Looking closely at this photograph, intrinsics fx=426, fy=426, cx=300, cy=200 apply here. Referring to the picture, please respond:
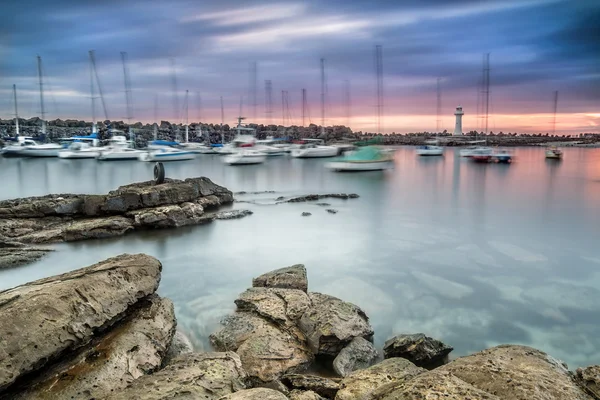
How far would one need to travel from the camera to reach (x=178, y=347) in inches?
225

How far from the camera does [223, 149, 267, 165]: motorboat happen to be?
44.8m

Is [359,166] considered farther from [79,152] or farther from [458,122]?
[458,122]

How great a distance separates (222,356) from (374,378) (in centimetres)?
159

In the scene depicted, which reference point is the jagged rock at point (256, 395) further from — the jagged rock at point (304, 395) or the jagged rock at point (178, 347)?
the jagged rock at point (178, 347)

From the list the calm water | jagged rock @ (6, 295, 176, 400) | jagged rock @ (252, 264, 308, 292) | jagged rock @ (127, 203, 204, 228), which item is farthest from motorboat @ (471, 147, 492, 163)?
jagged rock @ (6, 295, 176, 400)

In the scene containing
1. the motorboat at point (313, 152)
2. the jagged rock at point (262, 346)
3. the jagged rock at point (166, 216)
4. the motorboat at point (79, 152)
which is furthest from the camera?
the motorboat at point (313, 152)

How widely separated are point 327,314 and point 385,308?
2004 millimetres

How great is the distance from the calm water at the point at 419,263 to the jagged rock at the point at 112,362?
1.17 metres

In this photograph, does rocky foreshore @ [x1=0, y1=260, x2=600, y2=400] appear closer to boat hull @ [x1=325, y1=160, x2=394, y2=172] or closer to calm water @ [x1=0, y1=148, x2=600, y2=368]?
calm water @ [x1=0, y1=148, x2=600, y2=368]

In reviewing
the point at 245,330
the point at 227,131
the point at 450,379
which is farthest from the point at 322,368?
the point at 227,131

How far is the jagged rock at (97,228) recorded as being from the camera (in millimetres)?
Result: 12070

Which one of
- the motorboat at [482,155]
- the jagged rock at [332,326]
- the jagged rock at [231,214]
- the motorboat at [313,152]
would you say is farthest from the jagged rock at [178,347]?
the motorboat at [482,155]

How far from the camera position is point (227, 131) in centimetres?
10050

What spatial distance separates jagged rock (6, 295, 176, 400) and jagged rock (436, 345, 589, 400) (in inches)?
127
